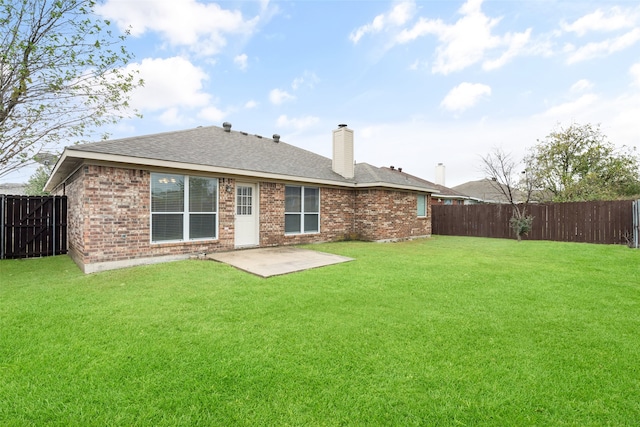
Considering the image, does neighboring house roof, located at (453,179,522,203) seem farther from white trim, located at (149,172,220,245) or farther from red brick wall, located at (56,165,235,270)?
red brick wall, located at (56,165,235,270)

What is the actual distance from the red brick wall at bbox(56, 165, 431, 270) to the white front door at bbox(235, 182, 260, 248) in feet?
0.65

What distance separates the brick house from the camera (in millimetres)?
6867

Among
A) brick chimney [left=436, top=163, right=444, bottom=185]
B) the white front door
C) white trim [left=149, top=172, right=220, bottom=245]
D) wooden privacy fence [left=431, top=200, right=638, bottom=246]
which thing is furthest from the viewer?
brick chimney [left=436, top=163, right=444, bottom=185]

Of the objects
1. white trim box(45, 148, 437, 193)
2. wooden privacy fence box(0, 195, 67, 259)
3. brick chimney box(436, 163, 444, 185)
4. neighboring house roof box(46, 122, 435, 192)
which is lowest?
wooden privacy fence box(0, 195, 67, 259)

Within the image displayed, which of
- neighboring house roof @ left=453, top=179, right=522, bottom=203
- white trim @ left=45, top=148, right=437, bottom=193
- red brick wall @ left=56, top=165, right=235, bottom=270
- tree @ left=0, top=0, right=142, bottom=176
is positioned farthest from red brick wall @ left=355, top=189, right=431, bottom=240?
neighboring house roof @ left=453, top=179, right=522, bottom=203

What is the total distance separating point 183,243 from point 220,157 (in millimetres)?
2747

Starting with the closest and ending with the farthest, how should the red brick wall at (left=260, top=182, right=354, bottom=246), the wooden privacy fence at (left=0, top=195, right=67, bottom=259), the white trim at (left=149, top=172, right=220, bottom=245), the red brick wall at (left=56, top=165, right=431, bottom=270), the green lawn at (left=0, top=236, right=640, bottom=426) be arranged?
the green lawn at (left=0, top=236, right=640, bottom=426), the red brick wall at (left=56, top=165, right=431, bottom=270), the white trim at (left=149, top=172, right=220, bottom=245), the wooden privacy fence at (left=0, top=195, right=67, bottom=259), the red brick wall at (left=260, top=182, right=354, bottom=246)

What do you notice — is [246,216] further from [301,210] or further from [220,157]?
[301,210]

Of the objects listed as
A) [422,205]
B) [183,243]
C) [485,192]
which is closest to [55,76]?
[183,243]

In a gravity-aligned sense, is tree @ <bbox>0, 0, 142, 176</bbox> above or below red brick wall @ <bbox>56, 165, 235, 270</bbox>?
above

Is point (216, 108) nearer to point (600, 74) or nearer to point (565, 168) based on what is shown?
point (600, 74)

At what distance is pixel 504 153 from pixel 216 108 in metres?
16.1

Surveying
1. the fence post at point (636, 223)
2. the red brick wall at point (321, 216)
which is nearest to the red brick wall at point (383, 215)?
the red brick wall at point (321, 216)

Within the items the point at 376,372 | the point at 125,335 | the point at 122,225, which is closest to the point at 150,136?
the point at 122,225
